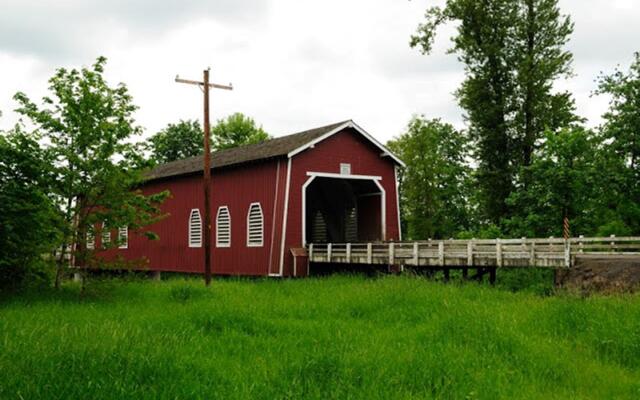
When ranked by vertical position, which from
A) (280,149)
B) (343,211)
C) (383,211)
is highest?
(280,149)

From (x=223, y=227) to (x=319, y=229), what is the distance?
6.02m

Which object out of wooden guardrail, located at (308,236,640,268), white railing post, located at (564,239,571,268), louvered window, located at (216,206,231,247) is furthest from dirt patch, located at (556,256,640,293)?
louvered window, located at (216,206,231,247)

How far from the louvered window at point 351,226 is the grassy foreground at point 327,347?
41.5ft

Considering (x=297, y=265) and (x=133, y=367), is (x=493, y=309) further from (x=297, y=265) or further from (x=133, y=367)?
(x=297, y=265)

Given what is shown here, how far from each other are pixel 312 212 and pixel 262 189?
699cm

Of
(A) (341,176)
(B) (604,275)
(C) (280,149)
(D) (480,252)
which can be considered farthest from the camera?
(A) (341,176)

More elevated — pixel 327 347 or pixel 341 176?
pixel 341 176

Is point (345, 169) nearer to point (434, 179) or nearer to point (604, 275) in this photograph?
point (604, 275)

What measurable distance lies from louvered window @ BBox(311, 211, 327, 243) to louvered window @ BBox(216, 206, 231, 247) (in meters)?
→ 5.62

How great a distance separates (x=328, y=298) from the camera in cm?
1597

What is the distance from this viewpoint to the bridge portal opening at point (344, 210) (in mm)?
27344

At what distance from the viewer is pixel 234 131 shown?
60625 mm

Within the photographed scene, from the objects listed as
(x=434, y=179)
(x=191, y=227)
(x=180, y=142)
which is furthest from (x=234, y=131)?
(x=191, y=227)

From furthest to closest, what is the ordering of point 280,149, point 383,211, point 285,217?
point 383,211 → point 280,149 → point 285,217
